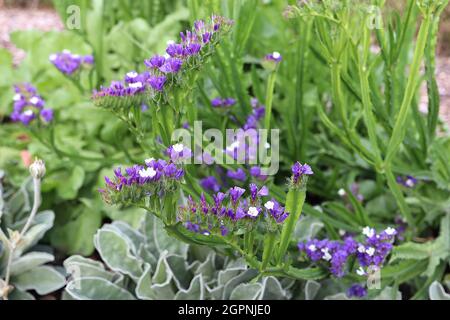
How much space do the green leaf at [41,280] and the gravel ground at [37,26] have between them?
1.76 metres

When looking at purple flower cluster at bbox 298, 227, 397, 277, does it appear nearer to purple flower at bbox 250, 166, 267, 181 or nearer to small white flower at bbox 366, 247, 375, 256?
small white flower at bbox 366, 247, 375, 256

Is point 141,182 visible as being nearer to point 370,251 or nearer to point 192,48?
point 192,48

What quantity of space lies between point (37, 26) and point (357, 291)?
3133mm

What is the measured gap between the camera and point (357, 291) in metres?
1.73

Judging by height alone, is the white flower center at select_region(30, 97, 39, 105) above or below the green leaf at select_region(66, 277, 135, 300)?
above

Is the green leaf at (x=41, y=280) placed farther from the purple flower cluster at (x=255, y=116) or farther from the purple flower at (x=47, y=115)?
the purple flower cluster at (x=255, y=116)

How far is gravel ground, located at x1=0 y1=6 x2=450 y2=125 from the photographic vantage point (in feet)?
11.0

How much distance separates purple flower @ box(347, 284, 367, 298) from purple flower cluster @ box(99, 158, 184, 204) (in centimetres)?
76

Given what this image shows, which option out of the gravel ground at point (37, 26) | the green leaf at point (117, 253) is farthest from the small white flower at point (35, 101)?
the gravel ground at point (37, 26)

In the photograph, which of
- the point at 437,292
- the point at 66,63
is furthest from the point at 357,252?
the point at 66,63

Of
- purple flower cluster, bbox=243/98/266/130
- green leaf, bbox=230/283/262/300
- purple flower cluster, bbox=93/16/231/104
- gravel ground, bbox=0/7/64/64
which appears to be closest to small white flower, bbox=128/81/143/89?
purple flower cluster, bbox=93/16/231/104

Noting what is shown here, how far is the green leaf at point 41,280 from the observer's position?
190 cm
